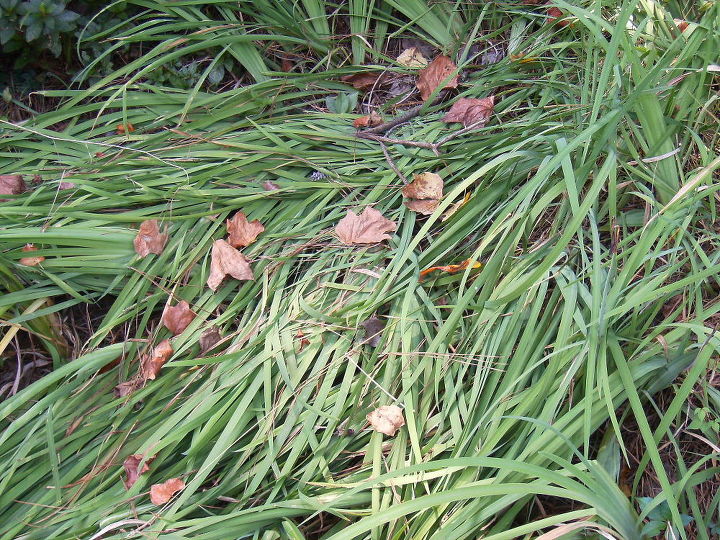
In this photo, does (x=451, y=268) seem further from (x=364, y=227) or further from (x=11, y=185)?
(x=11, y=185)

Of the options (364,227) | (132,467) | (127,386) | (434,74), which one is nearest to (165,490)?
(132,467)

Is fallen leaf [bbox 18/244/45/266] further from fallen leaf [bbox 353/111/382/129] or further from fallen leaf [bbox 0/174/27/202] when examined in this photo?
fallen leaf [bbox 353/111/382/129]

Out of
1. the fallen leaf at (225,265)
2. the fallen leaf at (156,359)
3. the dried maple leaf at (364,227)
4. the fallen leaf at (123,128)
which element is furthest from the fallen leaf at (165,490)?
the fallen leaf at (123,128)

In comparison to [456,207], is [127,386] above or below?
below

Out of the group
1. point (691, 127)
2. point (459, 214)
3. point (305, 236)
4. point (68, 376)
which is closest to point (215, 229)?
point (305, 236)

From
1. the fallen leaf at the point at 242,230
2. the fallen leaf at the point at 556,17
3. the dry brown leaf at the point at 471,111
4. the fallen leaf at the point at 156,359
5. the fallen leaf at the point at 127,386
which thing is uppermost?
the fallen leaf at the point at 556,17

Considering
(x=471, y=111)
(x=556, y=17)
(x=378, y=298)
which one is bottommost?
(x=378, y=298)

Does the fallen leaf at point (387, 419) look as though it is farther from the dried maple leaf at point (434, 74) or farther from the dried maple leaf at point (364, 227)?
the dried maple leaf at point (434, 74)
